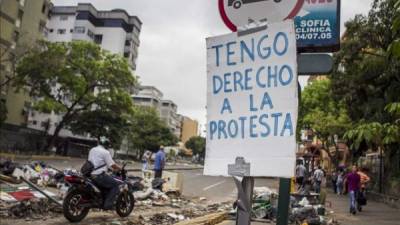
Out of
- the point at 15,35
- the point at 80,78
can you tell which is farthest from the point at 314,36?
the point at 15,35

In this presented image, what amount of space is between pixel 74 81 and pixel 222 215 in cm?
3642

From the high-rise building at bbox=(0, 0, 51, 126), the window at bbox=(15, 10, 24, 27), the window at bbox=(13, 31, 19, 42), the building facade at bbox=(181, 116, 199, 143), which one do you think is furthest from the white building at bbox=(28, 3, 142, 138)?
the building facade at bbox=(181, 116, 199, 143)

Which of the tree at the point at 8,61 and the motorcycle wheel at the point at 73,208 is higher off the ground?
the tree at the point at 8,61

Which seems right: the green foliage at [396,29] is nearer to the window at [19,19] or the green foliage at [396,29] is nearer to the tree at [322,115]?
the tree at [322,115]

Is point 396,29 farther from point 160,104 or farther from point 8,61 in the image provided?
point 160,104

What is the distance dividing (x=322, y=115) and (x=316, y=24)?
1507 inches

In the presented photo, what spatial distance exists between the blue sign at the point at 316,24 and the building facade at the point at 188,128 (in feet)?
536

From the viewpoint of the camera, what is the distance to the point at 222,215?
1134 cm

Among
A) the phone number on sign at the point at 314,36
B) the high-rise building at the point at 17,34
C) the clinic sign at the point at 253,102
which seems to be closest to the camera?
the clinic sign at the point at 253,102

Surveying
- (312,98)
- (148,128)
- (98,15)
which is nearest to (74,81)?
(312,98)

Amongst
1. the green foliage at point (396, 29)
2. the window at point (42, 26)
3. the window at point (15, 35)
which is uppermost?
the window at point (42, 26)

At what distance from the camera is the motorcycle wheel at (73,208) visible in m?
9.03

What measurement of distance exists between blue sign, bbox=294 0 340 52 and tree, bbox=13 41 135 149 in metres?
38.9

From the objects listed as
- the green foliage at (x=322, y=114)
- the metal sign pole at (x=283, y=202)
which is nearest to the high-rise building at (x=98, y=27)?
the green foliage at (x=322, y=114)
